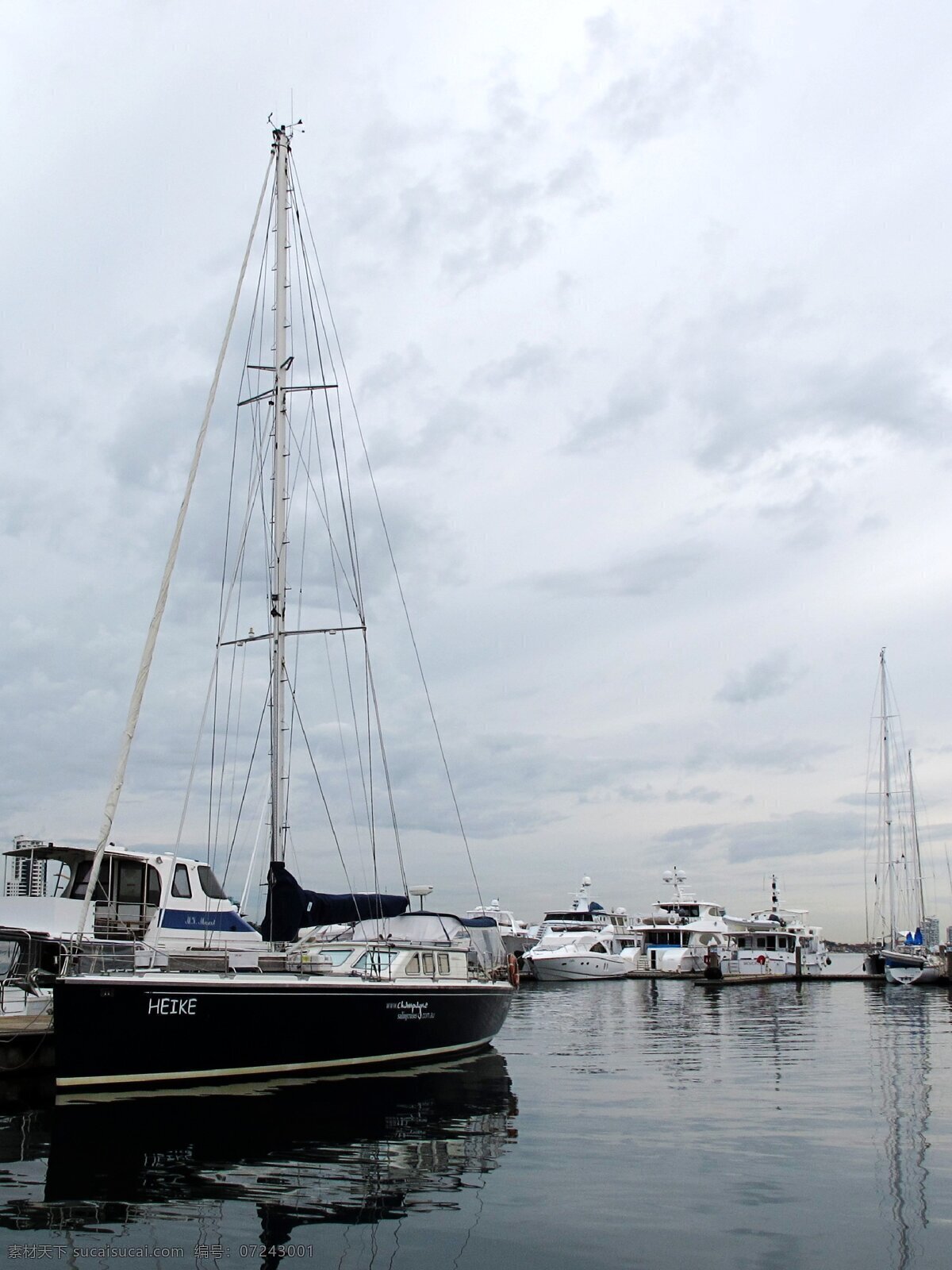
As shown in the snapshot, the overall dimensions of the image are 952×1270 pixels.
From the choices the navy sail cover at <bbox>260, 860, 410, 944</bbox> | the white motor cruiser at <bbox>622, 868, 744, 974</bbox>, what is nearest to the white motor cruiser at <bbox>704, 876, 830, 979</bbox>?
the white motor cruiser at <bbox>622, 868, 744, 974</bbox>

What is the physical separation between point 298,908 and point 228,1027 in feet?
13.9

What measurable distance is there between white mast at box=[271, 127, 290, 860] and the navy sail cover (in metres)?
0.64

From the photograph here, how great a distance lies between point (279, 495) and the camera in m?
25.4

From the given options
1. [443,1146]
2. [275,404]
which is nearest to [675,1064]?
[443,1146]

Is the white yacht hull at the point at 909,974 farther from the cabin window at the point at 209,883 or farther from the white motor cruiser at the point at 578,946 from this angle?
the cabin window at the point at 209,883

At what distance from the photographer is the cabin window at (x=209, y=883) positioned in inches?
967

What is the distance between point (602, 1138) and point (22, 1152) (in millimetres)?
8096

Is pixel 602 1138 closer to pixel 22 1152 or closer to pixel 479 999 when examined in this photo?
pixel 22 1152

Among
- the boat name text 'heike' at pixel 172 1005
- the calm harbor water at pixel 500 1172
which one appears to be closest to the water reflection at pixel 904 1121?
the calm harbor water at pixel 500 1172

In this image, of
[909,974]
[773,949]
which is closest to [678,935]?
[773,949]

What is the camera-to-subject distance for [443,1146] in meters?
15.5

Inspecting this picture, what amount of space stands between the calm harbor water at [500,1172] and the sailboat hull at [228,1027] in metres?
0.55

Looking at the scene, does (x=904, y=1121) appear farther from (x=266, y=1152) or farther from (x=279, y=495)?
(x=279, y=495)

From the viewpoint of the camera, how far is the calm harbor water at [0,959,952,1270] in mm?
10727
